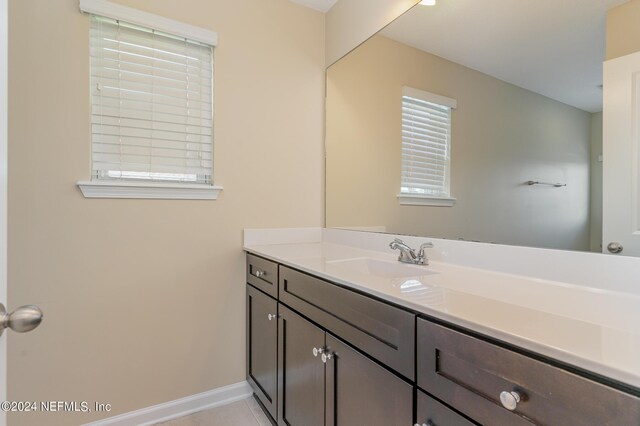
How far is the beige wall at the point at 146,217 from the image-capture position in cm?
140

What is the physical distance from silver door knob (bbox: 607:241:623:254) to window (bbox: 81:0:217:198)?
1707 mm

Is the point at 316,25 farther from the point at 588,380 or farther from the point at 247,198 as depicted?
the point at 588,380

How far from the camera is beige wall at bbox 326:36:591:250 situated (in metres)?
1.03

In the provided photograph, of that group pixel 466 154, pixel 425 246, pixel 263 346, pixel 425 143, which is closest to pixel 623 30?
pixel 466 154

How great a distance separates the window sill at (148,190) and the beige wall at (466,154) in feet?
2.70

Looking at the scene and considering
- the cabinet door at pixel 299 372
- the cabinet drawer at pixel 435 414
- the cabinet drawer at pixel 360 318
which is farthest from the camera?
the cabinet door at pixel 299 372

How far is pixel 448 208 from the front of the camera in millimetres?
1414

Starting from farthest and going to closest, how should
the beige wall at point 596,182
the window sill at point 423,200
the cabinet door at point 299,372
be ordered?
the window sill at point 423,200, the cabinet door at point 299,372, the beige wall at point 596,182

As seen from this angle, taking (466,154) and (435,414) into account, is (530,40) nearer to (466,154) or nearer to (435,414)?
(466,154)

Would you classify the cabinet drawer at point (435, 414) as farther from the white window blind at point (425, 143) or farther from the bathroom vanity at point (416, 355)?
the white window blind at point (425, 143)

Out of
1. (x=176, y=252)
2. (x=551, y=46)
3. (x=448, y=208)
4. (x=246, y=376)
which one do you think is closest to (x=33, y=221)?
(x=176, y=252)

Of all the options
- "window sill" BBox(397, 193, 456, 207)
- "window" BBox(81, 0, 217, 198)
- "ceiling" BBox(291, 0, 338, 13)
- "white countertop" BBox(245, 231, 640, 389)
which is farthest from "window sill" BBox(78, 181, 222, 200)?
"ceiling" BBox(291, 0, 338, 13)

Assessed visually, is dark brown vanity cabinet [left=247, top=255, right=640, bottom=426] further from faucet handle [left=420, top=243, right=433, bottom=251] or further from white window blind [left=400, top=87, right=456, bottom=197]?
white window blind [left=400, top=87, right=456, bottom=197]

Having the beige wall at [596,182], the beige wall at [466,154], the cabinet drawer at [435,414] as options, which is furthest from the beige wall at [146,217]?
the beige wall at [596,182]
